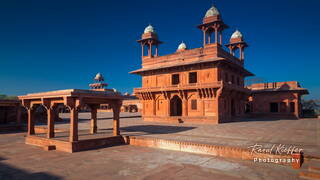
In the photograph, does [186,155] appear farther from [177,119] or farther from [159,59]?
[159,59]

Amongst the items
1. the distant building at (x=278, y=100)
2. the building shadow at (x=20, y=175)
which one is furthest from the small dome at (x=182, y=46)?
the building shadow at (x=20, y=175)

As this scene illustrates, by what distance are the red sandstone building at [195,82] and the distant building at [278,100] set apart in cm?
526

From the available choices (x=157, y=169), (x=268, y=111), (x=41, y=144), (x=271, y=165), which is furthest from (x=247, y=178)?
(x=268, y=111)

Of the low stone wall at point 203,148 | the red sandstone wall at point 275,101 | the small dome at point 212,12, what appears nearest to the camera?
the low stone wall at point 203,148

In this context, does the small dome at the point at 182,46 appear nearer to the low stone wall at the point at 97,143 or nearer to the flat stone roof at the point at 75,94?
the flat stone roof at the point at 75,94

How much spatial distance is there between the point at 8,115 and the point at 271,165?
26.7m

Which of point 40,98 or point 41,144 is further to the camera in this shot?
point 40,98

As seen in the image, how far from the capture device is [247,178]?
643 centimetres

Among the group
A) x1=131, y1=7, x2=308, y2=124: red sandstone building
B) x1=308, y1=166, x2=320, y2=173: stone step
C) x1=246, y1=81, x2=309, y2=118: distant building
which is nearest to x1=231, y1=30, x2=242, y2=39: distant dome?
x1=131, y1=7, x2=308, y2=124: red sandstone building

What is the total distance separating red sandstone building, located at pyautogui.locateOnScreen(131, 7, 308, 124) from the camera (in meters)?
24.7

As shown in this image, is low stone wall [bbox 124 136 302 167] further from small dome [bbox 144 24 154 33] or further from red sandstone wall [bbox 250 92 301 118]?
red sandstone wall [bbox 250 92 301 118]

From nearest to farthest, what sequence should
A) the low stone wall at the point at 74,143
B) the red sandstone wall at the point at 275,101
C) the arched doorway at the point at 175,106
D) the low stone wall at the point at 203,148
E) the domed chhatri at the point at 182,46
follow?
the low stone wall at the point at 203,148 → the low stone wall at the point at 74,143 → the arched doorway at the point at 175,106 → the red sandstone wall at the point at 275,101 → the domed chhatri at the point at 182,46

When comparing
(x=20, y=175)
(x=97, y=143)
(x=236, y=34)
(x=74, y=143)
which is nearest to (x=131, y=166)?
(x=20, y=175)

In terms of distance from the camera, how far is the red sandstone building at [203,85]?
81.1 ft
